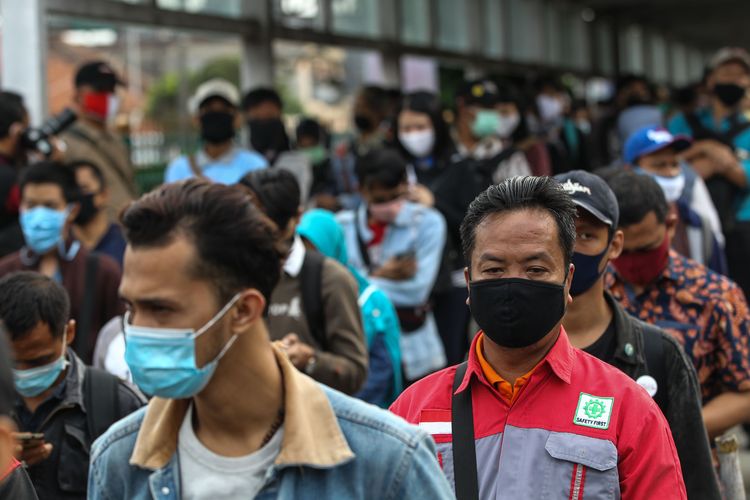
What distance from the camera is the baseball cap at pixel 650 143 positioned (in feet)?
20.7

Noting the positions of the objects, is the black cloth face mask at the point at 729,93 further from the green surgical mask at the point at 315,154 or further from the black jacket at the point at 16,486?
the black jacket at the point at 16,486

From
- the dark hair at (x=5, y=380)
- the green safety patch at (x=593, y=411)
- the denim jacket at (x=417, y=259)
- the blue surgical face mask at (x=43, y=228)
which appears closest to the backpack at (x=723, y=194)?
the denim jacket at (x=417, y=259)

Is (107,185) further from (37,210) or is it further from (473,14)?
(473,14)

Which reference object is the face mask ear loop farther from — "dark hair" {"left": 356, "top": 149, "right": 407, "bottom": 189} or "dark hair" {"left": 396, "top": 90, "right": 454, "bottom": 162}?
"dark hair" {"left": 396, "top": 90, "right": 454, "bottom": 162}

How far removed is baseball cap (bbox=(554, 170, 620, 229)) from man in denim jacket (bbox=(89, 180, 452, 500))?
1.61 m

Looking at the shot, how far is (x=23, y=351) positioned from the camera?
4.25 m

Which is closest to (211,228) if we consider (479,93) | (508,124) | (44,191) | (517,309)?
(517,309)

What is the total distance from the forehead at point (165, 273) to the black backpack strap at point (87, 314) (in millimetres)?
3264

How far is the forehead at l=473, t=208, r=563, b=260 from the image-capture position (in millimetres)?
3375

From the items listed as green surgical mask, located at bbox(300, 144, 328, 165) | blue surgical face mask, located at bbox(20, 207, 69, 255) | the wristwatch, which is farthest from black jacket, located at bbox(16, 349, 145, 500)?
green surgical mask, located at bbox(300, 144, 328, 165)

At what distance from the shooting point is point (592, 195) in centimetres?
410

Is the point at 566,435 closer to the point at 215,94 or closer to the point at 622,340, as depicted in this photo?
the point at 622,340

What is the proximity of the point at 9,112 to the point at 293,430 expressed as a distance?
18.7 feet

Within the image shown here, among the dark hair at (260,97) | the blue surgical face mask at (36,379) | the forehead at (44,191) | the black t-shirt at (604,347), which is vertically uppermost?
the dark hair at (260,97)
